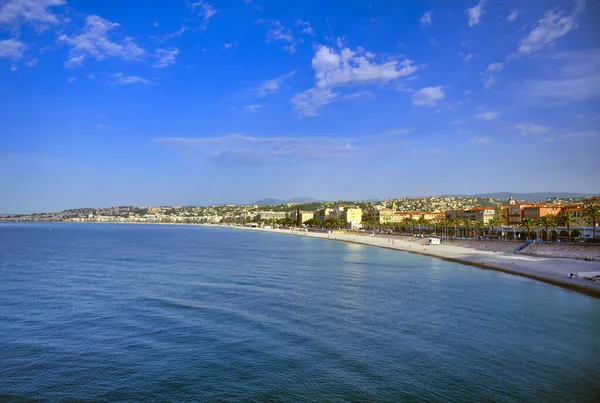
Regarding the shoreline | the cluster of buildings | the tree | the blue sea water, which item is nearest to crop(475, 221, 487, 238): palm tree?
the cluster of buildings

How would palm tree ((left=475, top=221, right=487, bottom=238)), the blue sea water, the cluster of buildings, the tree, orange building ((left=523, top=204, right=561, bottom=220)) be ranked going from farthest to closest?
the tree → orange building ((left=523, top=204, right=561, bottom=220)) → the cluster of buildings → palm tree ((left=475, top=221, right=487, bottom=238)) → the blue sea water

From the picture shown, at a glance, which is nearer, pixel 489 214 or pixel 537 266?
pixel 537 266

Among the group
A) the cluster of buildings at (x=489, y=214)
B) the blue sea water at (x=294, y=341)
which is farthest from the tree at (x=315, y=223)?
the blue sea water at (x=294, y=341)

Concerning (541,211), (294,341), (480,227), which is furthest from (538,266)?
(541,211)

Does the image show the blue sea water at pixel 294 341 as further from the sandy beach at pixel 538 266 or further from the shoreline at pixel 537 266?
the sandy beach at pixel 538 266

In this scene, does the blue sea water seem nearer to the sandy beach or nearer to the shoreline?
the shoreline

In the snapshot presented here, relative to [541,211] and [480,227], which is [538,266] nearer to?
[480,227]

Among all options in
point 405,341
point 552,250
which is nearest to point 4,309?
point 405,341

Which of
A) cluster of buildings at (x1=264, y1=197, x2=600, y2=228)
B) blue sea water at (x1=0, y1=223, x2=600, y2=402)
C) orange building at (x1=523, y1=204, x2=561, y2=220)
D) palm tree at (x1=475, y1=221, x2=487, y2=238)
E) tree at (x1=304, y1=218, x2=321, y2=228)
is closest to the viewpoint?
blue sea water at (x1=0, y1=223, x2=600, y2=402)

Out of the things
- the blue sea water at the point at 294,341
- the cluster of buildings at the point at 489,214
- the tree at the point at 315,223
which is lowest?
the blue sea water at the point at 294,341
